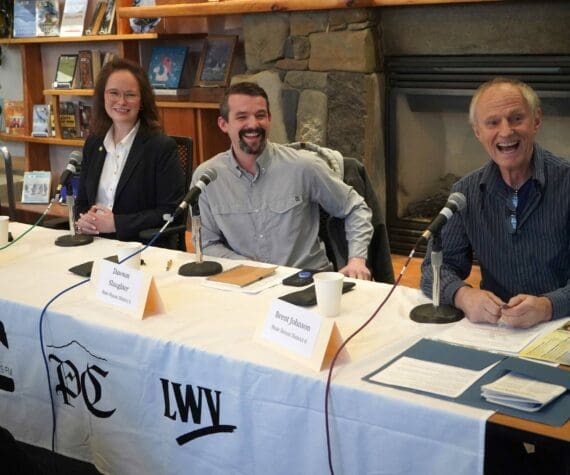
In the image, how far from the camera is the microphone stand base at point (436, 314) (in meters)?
2.06

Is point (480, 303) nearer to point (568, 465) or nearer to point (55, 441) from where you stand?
point (568, 465)

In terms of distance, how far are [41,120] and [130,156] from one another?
9.43ft

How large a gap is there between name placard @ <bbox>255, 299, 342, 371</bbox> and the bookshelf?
313 centimetres

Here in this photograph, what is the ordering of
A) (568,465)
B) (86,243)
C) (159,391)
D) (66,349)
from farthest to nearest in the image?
1. (86,243)
2. (66,349)
3. (159,391)
4. (568,465)

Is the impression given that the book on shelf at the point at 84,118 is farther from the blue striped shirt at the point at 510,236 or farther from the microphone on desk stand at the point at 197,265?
the blue striped shirt at the point at 510,236

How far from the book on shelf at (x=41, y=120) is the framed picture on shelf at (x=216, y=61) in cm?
140

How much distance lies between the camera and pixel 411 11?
4.27 metres

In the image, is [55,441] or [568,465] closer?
[568,465]

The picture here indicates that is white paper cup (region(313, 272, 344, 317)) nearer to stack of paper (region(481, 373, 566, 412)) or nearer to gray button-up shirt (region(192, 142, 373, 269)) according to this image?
stack of paper (region(481, 373, 566, 412))

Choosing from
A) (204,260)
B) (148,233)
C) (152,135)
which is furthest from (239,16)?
(204,260)

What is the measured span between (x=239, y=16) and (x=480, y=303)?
3.27m

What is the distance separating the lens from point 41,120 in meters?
5.95

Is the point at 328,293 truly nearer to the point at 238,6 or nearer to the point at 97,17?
the point at 238,6

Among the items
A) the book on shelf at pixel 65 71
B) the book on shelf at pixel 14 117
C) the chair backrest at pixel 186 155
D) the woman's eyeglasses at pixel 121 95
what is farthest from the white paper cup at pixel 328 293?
the book on shelf at pixel 14 117
